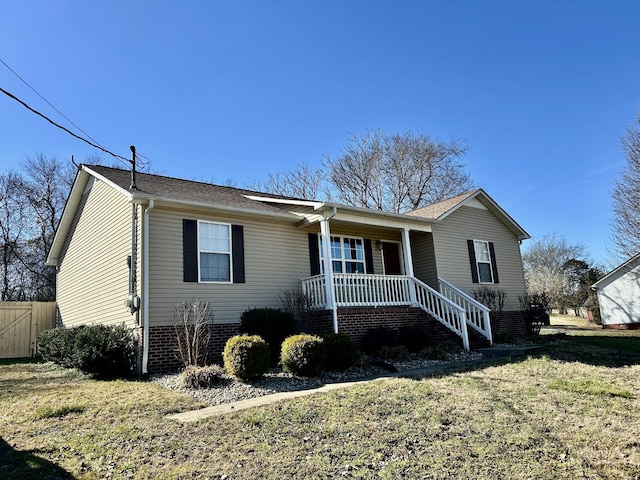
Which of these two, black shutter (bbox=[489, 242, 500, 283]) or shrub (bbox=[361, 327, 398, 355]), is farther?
black shutter (bbox=[489, 242, 500, 283])

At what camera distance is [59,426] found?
562 cm

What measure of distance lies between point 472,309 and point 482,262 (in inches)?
117

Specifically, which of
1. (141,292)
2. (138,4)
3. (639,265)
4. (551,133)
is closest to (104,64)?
(138,4)

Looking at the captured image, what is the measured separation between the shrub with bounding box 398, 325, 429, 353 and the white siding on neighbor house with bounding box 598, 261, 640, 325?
16.9 m

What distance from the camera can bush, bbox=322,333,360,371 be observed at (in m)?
8.85

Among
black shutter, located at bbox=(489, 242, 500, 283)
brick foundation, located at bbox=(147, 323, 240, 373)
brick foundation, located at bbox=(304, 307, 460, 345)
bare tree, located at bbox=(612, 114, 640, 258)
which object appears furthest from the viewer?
bare tree, located at bbox=(612, 114, 640, 258)

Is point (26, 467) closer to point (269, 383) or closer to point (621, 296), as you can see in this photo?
point (269, 383)

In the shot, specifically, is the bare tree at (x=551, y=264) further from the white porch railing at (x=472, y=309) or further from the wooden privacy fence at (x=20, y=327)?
the wooden privacy fence at (x=20, y=327)

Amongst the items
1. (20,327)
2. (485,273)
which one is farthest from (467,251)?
(20,327)

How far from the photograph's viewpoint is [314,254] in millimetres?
12898

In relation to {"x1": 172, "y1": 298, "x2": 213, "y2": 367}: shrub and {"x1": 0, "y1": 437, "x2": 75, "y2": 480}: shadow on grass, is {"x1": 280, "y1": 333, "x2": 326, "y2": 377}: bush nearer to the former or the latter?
{"x1": 172, "y1": 298, "x2": 213, "y2": 367}: shrub

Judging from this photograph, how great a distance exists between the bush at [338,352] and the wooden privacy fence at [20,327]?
39.0 ft

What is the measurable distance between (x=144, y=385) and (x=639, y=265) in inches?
938

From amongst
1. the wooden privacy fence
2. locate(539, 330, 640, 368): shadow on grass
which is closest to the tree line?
the wooden privacy fence
